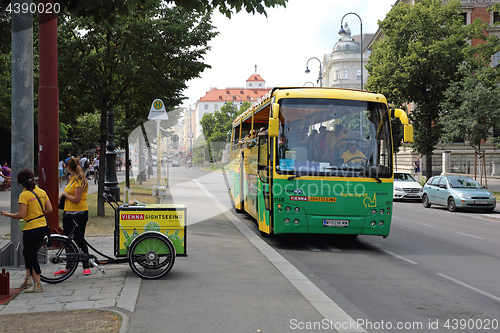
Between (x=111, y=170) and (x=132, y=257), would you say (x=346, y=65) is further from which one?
(x=132, y=257)

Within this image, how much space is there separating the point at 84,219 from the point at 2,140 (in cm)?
3030

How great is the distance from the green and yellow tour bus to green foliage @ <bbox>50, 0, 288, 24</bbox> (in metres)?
2.90

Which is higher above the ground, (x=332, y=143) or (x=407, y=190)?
(x=332, y=143)

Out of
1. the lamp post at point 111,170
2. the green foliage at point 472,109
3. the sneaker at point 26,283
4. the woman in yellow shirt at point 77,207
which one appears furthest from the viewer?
the green foliage at point 472,109

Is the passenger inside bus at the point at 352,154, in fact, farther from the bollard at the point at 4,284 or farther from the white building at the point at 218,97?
the white building at the point at 218,97

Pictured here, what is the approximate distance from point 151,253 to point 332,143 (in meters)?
4.75

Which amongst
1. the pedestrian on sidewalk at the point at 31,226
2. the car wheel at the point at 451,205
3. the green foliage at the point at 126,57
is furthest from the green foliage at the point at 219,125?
the pedestrian on sidewalk at the point at 31,226

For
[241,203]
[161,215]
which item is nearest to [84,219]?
[161,215]

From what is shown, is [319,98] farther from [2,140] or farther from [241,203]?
[2,140]

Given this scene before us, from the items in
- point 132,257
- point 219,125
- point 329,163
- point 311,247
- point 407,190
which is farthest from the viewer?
point 219,125

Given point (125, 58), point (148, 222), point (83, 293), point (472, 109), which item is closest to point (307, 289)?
point (148, 222)

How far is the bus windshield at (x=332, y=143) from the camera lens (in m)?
10.3

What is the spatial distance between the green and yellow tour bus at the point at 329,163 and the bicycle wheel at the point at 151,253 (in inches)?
135

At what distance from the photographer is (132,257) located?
7188 mm
